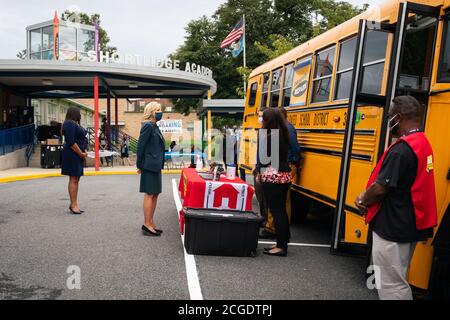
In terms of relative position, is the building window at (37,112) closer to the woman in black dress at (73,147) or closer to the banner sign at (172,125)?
the banner sign at (172,125)

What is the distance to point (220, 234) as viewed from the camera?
16.9 feet

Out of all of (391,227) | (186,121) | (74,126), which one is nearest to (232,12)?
(186,121)

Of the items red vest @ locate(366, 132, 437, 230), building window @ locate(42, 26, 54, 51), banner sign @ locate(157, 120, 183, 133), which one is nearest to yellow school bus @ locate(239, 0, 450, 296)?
red vest @ locate(366, 132, 437, 230)

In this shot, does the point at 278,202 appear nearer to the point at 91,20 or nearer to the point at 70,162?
the point at 70,162

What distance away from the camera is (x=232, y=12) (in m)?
33.9

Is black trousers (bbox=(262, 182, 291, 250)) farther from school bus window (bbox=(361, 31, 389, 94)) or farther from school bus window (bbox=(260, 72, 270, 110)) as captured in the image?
school bus window (bbox=(260, 72, 270, 110))

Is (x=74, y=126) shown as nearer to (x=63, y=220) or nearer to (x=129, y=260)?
(x=63, y=220)

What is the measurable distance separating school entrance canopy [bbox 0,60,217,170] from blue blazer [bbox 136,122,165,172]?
1095 centimetres

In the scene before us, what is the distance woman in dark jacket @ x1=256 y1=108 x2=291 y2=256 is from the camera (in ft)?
17.0

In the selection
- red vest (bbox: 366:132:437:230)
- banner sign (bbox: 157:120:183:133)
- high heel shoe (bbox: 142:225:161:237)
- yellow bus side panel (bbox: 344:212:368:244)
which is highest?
red vest (bbox: 366:132:437:230)

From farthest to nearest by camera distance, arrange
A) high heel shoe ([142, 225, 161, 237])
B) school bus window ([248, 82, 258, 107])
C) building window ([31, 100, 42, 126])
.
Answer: building window ([31, 100, 42, 126]) → school bus window ([248, 82, 258, 107]) → high heel shoe ([142, 225, 161, 237])

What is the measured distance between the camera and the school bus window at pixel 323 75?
5785 mm

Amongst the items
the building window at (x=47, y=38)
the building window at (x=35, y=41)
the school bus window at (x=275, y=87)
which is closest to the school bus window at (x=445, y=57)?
the school bus window at (x=275, y=87)

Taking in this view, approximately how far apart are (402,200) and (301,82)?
158 inches
